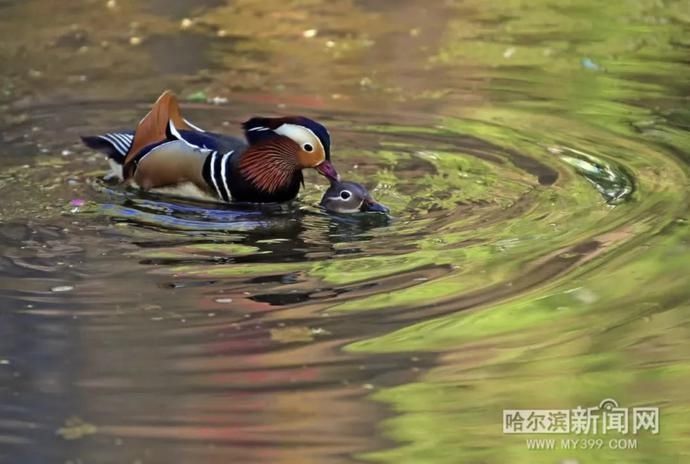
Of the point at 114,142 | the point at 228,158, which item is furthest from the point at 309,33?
the point at 228,158

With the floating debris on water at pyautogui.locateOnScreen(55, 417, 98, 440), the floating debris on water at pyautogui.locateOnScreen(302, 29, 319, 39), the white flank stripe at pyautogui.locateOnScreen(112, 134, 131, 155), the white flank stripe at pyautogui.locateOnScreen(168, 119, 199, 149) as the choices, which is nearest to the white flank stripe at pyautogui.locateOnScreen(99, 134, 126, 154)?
the white flank stripe at pyautogui.locateOnScreen(112, 134, 131, 155)

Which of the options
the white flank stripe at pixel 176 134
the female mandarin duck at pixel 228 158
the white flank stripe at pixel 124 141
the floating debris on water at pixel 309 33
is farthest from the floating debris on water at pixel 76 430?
the floating debris on water at pixel 309 33

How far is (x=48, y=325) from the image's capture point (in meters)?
5.17

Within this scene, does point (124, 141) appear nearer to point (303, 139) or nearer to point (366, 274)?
point (303, 139)

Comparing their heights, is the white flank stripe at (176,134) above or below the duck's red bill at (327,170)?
above

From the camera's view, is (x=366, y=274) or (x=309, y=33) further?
(x=309, y=33)

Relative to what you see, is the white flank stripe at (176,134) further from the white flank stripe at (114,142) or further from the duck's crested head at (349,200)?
the duck's crested head at (349,200)

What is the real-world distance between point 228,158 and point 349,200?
73 cm

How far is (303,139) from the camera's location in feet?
22.1

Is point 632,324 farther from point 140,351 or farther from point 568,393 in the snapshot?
point 140,351

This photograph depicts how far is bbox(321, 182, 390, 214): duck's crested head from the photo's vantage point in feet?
21.6

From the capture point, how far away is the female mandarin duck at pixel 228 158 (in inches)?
266

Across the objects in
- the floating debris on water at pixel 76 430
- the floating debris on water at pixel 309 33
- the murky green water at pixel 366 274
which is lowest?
the floating debris on water at pixel 76 430

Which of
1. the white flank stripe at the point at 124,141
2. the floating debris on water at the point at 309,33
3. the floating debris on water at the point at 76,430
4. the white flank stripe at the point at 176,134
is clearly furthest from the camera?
the floating debris on water at the point at 309,33
